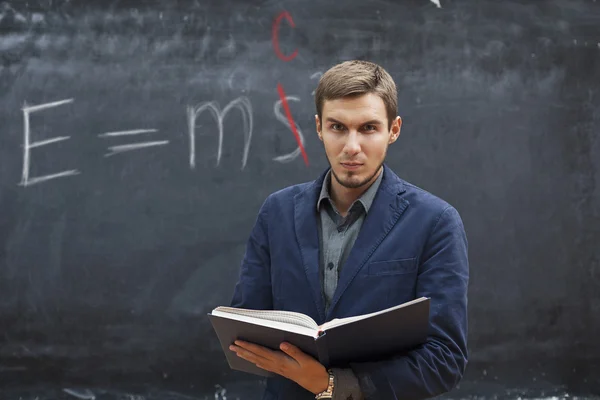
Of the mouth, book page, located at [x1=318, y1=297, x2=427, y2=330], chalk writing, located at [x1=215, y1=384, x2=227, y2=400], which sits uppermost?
the mouth

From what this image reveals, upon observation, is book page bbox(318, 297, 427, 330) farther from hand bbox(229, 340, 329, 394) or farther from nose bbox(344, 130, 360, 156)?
nose bbox(344, 130, 360, 156)

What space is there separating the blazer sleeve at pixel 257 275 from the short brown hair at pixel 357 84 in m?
0.36

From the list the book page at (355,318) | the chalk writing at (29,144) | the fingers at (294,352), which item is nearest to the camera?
the book page at (355,318)

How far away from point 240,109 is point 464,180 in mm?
1231

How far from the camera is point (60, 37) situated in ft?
12.3

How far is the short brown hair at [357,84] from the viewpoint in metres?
1.80

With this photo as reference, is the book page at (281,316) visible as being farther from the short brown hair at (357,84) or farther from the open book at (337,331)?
the short brown hair at (357,84)

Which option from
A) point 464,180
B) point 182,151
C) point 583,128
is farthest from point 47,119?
point 583,128

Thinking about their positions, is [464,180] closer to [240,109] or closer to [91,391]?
[240,109]

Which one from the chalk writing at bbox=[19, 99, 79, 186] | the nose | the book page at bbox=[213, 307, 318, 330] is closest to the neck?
the nose

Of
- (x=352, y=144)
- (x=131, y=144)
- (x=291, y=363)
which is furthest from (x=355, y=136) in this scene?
(x=131, y=144)

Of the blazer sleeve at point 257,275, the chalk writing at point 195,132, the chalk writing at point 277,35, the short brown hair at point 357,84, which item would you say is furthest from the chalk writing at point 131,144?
the short brown hair at point 357,84

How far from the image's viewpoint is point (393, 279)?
1754 mm

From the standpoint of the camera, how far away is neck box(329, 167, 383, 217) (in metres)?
1.92
